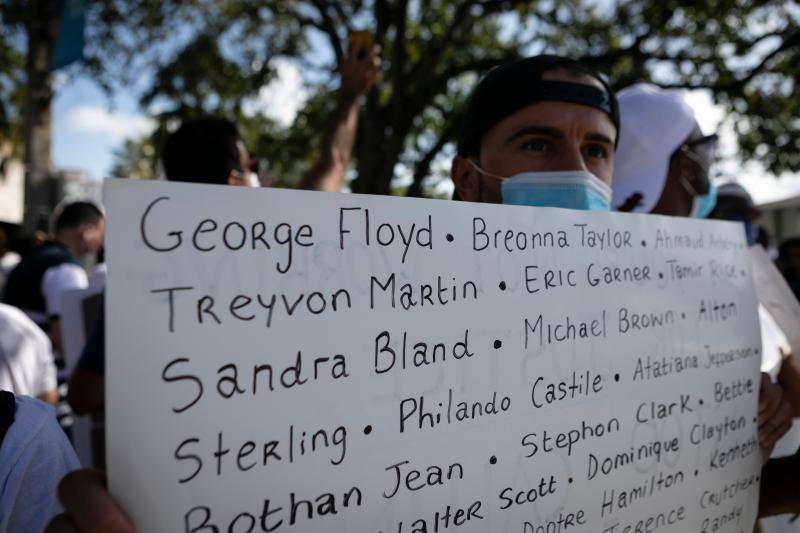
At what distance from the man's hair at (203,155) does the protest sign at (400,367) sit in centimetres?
143

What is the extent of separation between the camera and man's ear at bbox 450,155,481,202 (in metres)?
1.84

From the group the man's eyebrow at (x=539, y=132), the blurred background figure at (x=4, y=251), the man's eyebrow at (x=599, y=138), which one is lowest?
the blurred background figure at (x=4, y=251)

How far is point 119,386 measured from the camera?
0.79m

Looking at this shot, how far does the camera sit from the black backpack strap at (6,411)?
0.97m

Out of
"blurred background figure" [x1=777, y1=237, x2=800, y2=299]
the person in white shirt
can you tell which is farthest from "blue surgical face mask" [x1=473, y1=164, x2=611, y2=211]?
"blurred background figure" [x1=777, y1=237, x2=800, y2=299]

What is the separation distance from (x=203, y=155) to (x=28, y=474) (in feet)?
5.00

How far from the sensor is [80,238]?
14.0 feet

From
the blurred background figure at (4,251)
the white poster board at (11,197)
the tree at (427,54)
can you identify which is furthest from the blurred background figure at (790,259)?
the white poster board at (11,197)

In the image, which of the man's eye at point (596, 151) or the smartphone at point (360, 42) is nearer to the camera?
the man's eye at point (596, 151)

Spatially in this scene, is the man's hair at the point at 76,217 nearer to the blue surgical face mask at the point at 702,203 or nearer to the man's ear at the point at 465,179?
the man's ear at the point at 465,179

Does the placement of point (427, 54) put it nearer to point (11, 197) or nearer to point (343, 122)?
point (343, 122)

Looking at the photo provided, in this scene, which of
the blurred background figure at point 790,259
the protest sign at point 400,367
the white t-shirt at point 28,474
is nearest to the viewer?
the protest sign at point 400,367

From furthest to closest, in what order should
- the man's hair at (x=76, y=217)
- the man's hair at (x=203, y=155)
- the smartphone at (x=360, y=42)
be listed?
the man's hair at (x=76, y=217)
the smartphone at (x=360, y=42)
the man's hair at (x=203, y=155)

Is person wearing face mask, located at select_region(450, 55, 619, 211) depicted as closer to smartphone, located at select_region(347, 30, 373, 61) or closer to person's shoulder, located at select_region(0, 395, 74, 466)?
smartphone, located at select_region(347, 30, 373, 61)
